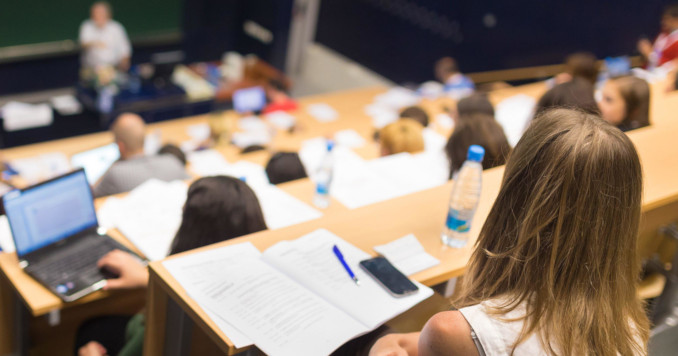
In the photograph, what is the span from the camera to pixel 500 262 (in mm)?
1241

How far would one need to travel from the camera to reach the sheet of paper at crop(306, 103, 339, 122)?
20.1 ft

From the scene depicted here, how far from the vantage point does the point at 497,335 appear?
1164 mm

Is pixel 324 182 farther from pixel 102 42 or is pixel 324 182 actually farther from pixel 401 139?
pixel 102 42

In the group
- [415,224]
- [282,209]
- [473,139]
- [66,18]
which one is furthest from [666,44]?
[66,18]

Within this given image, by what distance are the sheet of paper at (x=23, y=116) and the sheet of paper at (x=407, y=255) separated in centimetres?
554

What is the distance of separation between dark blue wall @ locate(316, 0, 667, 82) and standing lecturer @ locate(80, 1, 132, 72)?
272cm

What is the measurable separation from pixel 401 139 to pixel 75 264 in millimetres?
1788

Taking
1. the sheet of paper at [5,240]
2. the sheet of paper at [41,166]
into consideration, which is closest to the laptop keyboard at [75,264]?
the sheet of paper at [5,240]

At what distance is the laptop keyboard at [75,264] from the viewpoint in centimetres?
217

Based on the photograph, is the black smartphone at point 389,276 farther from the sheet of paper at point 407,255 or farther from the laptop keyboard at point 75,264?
the laptop keyboard at point 75,264

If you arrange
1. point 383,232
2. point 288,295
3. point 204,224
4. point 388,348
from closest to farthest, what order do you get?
1. point 388,348
2. point 288,295
3. point 383,232
4. point 204,224

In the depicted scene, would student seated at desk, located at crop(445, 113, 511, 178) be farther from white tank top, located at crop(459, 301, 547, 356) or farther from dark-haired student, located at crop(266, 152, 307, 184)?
white tank top, located at crop(459, 301, 547, 356)

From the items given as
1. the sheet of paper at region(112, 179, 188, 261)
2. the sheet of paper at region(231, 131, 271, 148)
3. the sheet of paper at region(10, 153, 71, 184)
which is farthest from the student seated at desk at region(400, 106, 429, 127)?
the sheet of paper at region(10, 153, 71, 184)

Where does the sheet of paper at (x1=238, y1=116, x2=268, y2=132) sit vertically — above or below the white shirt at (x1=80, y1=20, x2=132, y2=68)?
below
